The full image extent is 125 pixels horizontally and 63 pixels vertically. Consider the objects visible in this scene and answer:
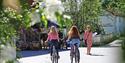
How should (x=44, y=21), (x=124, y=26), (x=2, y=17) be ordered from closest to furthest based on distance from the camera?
(x=124, y=26), (x=44, y=21), (x=2, y=17)

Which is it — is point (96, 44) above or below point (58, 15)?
below

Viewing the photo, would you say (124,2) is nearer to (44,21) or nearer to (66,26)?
(66,26)

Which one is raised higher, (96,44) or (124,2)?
(124,2)

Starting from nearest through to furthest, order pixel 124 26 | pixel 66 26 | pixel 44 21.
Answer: pixel 124 26 → pixel 66 26 → pixel 44 21

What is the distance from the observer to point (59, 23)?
3.45 feet

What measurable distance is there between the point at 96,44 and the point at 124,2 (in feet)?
69.1

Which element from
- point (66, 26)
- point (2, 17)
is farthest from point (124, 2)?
point (2, 17)

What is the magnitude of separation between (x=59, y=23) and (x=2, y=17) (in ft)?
1.09

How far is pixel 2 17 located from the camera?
4.33ft

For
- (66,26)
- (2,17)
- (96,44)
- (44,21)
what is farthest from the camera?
(96,44)

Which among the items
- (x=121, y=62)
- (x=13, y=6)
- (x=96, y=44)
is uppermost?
(x=13, y=6)

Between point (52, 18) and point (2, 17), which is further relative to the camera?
point (2, 17)

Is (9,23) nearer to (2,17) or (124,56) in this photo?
(2,17)

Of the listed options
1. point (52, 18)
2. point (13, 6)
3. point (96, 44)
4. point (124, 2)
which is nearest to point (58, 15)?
point (52, 18)
